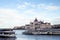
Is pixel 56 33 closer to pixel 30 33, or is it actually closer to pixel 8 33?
pixel 30 33

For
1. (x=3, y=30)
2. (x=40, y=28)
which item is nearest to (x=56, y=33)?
(x=40, y=28)

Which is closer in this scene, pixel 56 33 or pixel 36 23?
pixel 36 23

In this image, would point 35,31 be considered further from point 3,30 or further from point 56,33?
point 3,30

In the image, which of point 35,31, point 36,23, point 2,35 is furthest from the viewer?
point 35,31

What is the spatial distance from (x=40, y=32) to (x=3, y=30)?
6923 mm

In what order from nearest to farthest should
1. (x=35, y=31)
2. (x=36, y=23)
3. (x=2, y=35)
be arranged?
(x=2, y=35)
(x=36, y=23)
(x=35, y=31)

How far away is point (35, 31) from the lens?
63.0 feet

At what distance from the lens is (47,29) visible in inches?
737

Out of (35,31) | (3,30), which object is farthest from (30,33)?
(3,30)

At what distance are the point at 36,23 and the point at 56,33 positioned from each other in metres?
2.54

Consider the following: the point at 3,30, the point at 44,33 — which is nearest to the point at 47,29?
the point at 44,33

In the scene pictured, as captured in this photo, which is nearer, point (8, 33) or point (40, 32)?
point (8, 33)

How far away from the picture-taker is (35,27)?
19.4 meters

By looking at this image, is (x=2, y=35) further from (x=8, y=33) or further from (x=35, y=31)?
(x=35, y=31)
